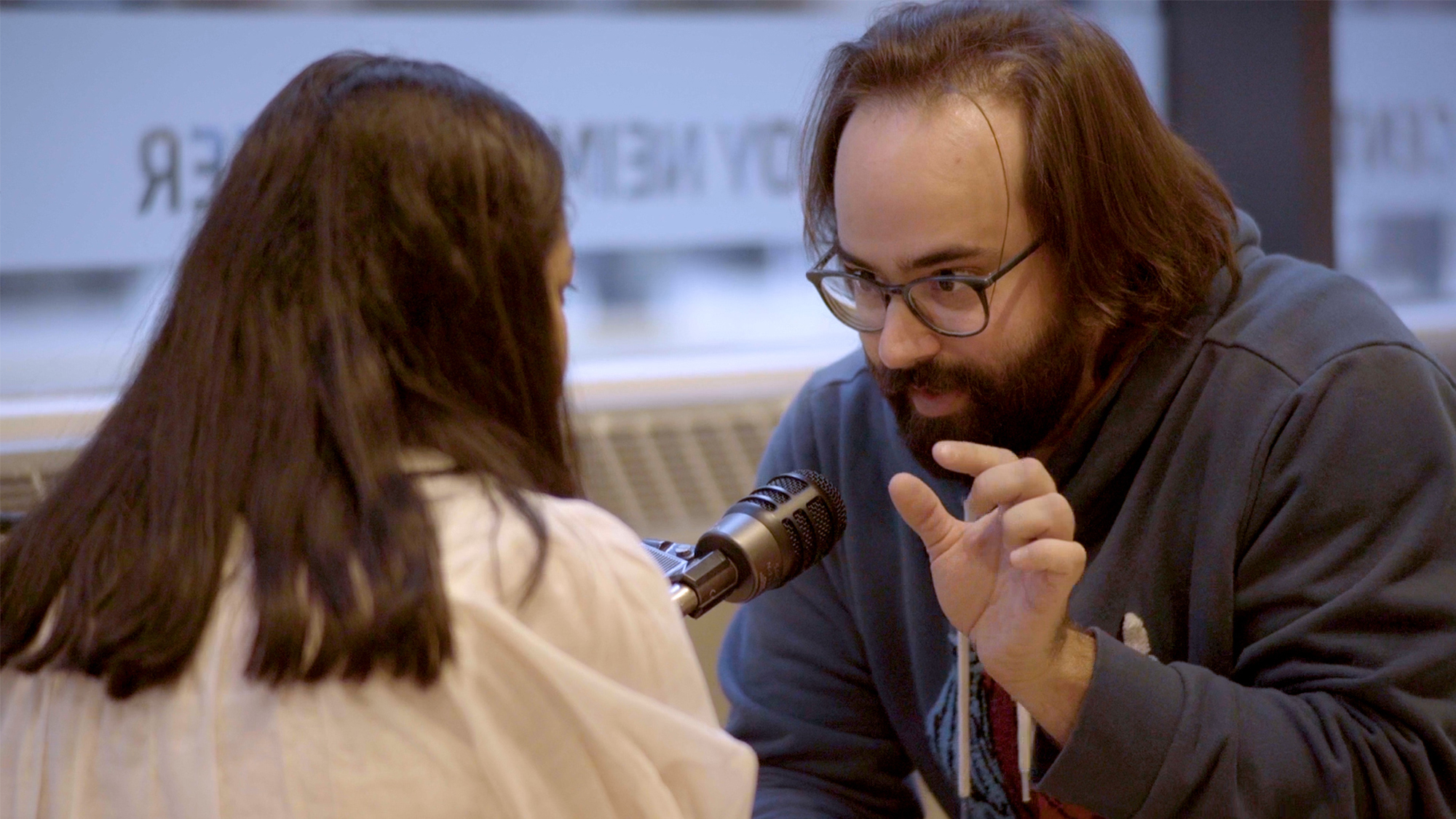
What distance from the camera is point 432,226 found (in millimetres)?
882

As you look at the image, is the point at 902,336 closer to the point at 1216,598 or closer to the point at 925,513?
the point at 925,513

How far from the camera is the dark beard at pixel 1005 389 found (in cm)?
138

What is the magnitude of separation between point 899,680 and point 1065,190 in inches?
22.1

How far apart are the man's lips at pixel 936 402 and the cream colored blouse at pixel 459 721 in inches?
23.2

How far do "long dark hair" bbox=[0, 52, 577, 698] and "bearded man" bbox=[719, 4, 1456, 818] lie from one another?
410 mm

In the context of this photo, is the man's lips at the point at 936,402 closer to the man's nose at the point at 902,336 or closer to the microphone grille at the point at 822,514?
the man's nose at the point at 902,336

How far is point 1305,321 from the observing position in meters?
1.32

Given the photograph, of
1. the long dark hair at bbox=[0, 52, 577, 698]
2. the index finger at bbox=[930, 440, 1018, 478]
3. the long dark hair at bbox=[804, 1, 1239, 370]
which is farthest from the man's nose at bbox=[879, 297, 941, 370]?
the long dark hair at bbox=[0, 52, 577, 698]

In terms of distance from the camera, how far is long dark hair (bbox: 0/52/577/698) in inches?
31.5

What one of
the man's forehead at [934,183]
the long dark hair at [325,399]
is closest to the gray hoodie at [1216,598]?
the man's forehead at [934,183]

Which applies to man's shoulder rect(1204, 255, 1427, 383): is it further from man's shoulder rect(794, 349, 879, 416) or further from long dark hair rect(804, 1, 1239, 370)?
man's shoulder rect(794, 349, 879, 416)

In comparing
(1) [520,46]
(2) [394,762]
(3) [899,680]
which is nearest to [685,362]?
(1) [520,46]

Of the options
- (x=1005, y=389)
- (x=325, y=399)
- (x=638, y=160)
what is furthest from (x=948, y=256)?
(x=638, y=160)

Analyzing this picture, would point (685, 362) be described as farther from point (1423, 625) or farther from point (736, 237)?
point (1423, 625)
